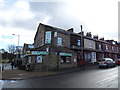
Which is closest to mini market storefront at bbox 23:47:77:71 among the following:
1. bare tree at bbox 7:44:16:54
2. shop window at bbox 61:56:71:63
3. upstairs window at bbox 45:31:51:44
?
shop window at bbox 61:56:71:63

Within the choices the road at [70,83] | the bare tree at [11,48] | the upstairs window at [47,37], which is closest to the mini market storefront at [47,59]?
→ the upstairs window at [47,37]

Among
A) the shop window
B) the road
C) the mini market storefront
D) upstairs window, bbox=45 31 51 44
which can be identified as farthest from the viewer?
upstairs window, bbox=45 31 51 44

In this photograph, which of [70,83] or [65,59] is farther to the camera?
[65,59]

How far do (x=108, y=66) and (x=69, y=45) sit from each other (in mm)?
8294

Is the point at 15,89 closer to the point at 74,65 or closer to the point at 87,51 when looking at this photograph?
the point at 74,65

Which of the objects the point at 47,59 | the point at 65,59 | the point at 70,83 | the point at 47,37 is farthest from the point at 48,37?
Result: the point at 70,83

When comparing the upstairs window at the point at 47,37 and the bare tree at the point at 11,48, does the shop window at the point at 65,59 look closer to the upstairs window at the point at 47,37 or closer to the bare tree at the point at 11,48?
the upstairs window at the point at 47,37

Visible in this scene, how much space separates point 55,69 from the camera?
65.8ft

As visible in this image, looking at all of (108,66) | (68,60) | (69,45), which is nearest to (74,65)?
(68,60)

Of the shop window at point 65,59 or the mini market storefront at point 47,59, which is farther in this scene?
the shop window at point 65,59

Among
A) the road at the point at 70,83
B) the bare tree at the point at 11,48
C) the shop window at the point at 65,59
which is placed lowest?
the road at the point at 70,83

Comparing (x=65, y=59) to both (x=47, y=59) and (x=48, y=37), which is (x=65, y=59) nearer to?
(x=47, y=59)

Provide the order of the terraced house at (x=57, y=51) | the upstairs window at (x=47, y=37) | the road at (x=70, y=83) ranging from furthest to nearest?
the upstairs window at (x=47, y=37) < the terraced house at (x=57, y=51) < the road at (x=70, y=83)

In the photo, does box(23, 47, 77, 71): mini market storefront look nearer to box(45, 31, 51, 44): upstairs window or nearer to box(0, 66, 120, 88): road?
box(45, 31, 51, 44): upstairs window
